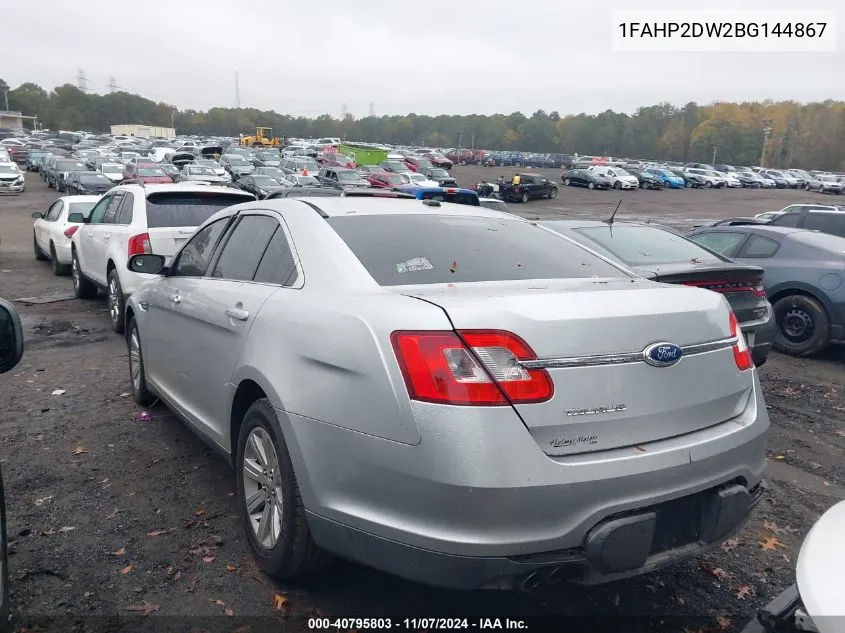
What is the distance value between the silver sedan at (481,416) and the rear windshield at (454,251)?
17 mm

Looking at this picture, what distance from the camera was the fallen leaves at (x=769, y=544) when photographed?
3545mm

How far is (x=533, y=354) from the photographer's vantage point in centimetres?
230

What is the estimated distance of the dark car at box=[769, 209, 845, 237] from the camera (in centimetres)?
1233

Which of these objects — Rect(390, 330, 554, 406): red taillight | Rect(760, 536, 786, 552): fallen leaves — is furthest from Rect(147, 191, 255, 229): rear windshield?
Rect(760, 536, 786, 552): fallen leaves

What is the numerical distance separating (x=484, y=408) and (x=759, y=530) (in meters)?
2.40

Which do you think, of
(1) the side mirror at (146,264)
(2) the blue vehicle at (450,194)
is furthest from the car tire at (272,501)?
(2) the blue vehicle at (450,194)

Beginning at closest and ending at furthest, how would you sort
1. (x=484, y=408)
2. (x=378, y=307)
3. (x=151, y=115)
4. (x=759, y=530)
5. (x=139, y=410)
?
(x=484, y=408), (x=378, y=307), (x=759, y=530), (x=139, y=410), (x=151, y=115)

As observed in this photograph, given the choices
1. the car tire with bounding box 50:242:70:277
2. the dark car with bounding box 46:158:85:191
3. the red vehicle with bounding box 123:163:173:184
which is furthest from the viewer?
the dark car with bounding box 46:158:85:191

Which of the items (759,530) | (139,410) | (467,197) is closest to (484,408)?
(759,530)

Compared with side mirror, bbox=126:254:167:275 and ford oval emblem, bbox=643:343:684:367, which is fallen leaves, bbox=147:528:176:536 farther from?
ford oval emblem, bbox=643:343:684:367

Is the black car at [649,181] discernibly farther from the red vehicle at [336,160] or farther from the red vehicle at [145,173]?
the red vehicle at [145,173]

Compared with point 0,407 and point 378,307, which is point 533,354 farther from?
point 0,407

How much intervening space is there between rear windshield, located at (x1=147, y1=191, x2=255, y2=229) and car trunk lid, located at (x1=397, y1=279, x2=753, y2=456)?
574 centimetres

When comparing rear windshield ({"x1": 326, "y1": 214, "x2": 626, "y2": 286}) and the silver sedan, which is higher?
rear windshield ({"x1": 326, "y1": 214, "x2": 626, "y2": 286})
